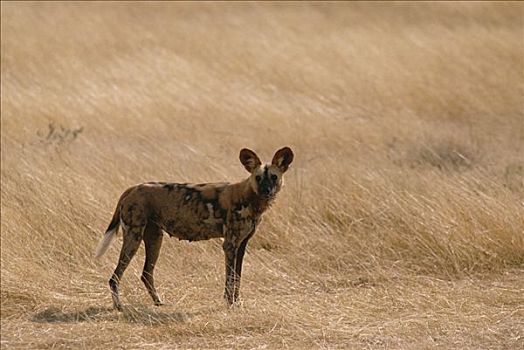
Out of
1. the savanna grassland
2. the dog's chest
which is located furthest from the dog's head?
the savanna grassland

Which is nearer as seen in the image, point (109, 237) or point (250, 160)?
point (250, 160)

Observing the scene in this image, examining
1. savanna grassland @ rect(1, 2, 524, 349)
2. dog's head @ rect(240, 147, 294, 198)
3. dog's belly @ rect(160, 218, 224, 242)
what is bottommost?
savanna grassland @ rect(1, 2, 524, 349)

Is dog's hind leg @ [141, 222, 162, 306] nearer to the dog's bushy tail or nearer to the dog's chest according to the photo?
the dog's bushy tail

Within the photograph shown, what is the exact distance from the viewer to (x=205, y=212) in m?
6.33

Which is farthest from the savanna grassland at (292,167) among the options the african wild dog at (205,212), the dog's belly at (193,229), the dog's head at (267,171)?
the dog's head at (267,171)

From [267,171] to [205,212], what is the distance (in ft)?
1.66

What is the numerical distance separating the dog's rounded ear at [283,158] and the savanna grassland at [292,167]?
0.91 meters

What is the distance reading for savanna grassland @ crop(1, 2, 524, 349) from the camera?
611 cm

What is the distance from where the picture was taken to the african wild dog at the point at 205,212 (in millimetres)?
6254

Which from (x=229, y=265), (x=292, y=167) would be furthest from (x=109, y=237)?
(x=292, y=167)

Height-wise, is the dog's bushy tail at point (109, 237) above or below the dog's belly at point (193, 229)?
below

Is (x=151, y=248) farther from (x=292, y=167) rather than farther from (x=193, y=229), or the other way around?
(x=292, y=167)

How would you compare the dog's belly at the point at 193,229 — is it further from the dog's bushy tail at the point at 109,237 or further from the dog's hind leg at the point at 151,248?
the dog's bushy tail at the point at 109,237

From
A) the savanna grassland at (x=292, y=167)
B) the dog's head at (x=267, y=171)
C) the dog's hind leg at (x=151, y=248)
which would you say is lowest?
the savanna grassland at (x=292, y=167)
